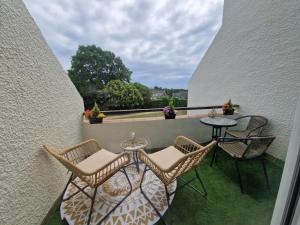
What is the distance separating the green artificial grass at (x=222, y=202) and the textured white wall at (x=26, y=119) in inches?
17.2

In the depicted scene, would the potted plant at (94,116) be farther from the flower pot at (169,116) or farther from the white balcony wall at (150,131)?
the flower pot at (169,116)

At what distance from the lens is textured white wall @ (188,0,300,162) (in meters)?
1.95

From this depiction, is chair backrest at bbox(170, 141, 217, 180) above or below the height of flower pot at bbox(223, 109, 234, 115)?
below

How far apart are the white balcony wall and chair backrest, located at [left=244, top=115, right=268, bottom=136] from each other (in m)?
0.78

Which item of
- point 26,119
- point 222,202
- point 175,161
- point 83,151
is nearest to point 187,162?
point 175,161

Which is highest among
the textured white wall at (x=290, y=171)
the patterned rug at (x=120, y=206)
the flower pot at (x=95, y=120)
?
the textured white wall at (x=290, y=171)

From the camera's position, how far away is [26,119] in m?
1.23

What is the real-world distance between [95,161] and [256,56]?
3324mm

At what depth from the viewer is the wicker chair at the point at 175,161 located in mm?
1388

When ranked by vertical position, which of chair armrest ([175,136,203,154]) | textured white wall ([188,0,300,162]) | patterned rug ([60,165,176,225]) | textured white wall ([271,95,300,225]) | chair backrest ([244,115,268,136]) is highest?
textured white wall ([188,0,300,162])

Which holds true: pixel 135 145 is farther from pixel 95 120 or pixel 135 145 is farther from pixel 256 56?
pixel 256 56

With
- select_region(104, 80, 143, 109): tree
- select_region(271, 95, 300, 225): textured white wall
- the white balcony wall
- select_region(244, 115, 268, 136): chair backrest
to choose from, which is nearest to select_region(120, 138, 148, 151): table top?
the white balcony wall

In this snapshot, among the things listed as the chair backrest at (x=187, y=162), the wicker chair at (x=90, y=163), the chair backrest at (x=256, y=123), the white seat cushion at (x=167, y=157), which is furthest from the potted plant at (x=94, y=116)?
the chair backrest at (x=256, y=123)

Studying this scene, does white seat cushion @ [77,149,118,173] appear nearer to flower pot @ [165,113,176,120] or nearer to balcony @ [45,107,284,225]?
balcony @ [45,107,284,225]
